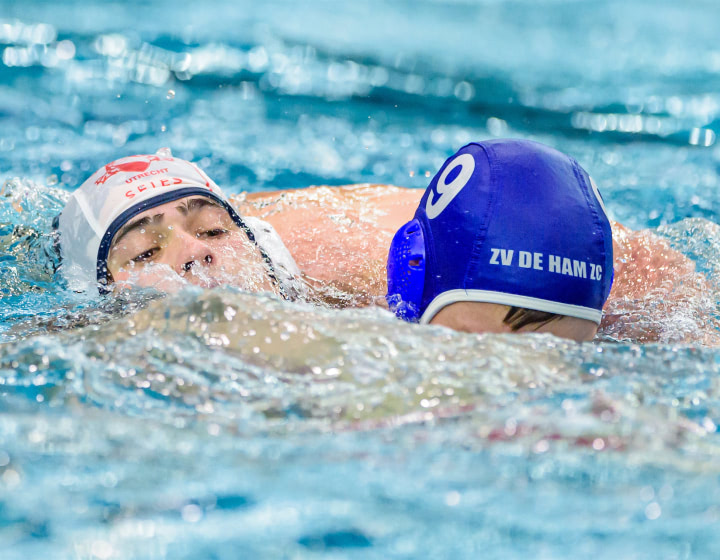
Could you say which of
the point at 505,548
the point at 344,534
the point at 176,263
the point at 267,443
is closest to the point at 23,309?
the point at 176,263

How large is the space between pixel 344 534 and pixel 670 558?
56 centimetres

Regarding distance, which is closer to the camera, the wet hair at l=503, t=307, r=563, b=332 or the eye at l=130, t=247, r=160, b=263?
the wet hair at l=503, t=307, r=563, b=332

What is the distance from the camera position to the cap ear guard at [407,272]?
205 cm

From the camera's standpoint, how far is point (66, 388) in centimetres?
169

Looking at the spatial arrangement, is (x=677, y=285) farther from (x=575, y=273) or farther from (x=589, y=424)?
(x=589, y=424)

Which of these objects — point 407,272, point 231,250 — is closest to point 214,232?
point 231,250

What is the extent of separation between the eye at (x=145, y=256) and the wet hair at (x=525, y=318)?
1092 mm

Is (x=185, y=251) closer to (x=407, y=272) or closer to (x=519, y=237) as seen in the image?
(x=407, y=272)

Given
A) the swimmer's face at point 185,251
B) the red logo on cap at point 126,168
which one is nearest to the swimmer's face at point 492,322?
the swimmer's face at point 185,251

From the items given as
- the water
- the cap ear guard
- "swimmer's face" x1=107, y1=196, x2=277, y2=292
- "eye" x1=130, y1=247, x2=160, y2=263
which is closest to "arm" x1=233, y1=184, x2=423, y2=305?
"swimmer's face" x1=107, y1=196, x2=277, y2=292

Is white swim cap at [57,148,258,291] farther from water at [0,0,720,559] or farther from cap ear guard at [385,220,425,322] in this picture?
cap ear guard at [385,220,425,322]

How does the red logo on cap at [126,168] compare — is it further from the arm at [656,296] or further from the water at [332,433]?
the arm at [656,296]

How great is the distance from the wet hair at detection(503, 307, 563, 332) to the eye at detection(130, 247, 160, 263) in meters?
1.09

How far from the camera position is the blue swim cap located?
1.88m
